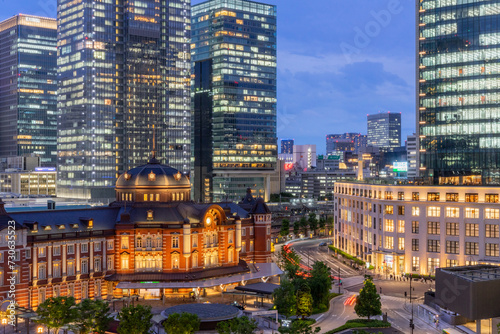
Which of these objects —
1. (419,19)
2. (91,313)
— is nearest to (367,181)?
(419,19)

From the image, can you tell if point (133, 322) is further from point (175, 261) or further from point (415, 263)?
point (415, 263)

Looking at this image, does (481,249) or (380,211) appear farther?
(380,211)

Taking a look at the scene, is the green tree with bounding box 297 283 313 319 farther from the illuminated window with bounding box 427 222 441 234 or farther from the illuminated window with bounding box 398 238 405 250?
the illuminated window with bounding box 427 222 441 234

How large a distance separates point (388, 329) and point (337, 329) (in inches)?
342

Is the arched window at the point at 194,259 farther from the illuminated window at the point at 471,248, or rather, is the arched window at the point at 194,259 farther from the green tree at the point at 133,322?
the illuminated window at the point at 471,248

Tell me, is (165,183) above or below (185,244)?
above

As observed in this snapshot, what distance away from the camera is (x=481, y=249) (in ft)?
438

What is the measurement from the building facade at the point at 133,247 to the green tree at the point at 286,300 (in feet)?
66.9

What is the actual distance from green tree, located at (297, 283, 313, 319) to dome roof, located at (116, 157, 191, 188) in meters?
43.3

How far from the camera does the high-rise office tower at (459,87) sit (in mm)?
160000

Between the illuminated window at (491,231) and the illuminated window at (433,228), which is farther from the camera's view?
the illuminated window at (433,228)

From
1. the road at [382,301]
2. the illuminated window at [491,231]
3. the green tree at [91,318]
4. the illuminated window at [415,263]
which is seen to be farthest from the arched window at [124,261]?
the illuminated window at [491,231]

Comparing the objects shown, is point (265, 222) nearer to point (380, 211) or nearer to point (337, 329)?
point (380, 211)

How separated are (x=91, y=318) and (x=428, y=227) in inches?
3467
